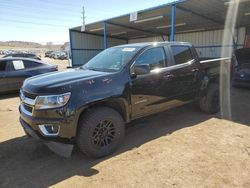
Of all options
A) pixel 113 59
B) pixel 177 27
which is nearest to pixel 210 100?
pixel 113 59

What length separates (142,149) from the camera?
4.04m

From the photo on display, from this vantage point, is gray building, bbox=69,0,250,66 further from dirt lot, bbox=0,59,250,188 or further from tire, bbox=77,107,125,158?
tire, bbox=77,107,125,158

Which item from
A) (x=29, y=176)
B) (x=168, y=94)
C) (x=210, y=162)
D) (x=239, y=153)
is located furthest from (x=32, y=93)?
(x=239, y=153)

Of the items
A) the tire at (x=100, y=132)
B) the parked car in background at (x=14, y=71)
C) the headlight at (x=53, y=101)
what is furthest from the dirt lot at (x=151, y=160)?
the parked car in background at (x=14, y=71)

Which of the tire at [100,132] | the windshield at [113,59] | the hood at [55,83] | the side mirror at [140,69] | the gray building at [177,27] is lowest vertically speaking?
the tire at [100,132]

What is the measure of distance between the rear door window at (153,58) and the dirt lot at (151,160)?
1430 mm

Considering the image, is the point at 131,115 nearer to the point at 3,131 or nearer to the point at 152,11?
the point at 3,131

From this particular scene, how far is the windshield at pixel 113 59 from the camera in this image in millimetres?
4191

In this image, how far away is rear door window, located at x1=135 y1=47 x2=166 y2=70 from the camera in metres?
4.34

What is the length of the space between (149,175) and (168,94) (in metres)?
1.99

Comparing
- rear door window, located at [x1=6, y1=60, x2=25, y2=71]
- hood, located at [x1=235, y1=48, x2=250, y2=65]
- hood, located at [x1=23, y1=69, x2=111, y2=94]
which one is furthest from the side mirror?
hood, located at [x1=235, y1=48, x2=250, y2=65]

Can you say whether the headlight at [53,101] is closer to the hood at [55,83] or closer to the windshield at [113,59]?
the hood at [55,83]

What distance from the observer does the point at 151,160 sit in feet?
11.9

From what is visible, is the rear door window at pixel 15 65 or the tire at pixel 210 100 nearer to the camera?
the tire at pixel 210 100
